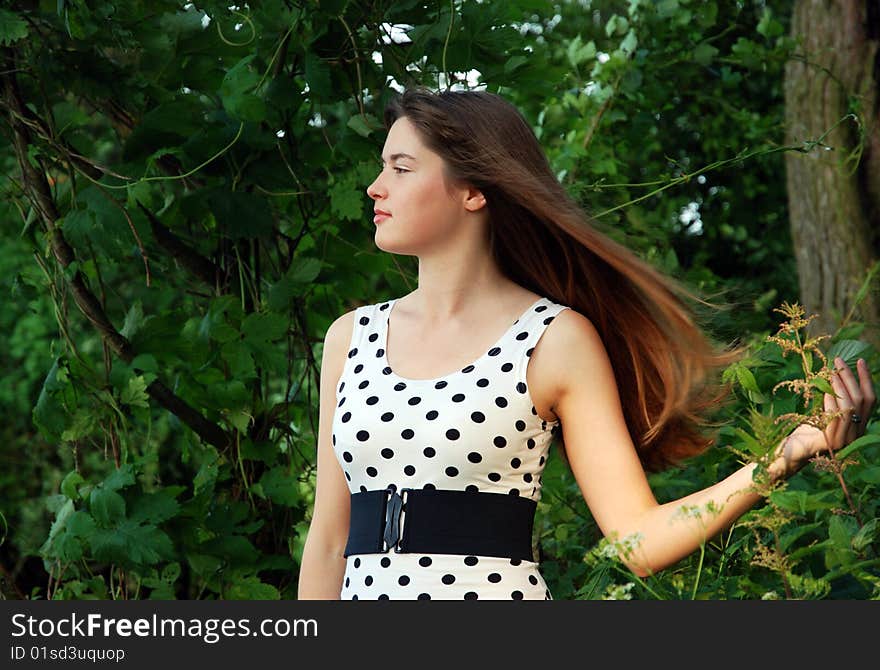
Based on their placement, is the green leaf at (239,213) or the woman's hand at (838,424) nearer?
the woman's hand at (838,424)

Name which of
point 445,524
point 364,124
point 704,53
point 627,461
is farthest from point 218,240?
point 704,53

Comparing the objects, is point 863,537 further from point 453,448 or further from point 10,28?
point 10,28

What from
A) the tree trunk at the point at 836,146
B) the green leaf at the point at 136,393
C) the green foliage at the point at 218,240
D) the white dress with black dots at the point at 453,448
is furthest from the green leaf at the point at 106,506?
the tree trunk at the point at 836,146

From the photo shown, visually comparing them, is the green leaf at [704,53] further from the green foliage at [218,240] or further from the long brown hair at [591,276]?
the long brown hair at [591,276]

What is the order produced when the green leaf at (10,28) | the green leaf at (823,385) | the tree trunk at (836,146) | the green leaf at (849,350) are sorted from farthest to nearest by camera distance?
the tree trunk at (836,146) < the green leaf at (10,28) < the green leaf at (849,350) < the green leaf at (823,385)

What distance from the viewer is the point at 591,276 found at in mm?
2100

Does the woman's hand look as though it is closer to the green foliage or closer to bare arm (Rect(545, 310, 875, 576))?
bare arm (Rect(545, 310, 875, 576))

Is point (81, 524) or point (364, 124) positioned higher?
point (364, 124)

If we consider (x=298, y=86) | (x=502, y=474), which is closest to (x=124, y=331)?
(x=298, y=86)

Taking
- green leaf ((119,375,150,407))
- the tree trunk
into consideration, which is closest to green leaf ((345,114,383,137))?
green leaf ((119,375,150,407))

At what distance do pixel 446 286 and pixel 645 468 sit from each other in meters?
0.50

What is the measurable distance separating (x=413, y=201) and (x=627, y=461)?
0.58 meters

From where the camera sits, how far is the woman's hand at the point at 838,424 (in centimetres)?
146

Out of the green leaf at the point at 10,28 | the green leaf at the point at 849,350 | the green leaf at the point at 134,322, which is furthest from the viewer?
the green leaf at the point at 134,322
